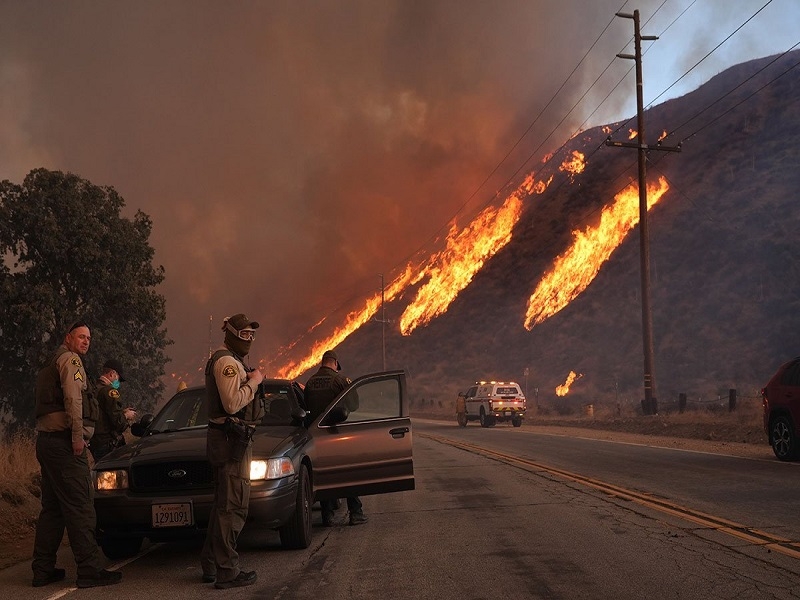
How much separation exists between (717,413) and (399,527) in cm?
2460

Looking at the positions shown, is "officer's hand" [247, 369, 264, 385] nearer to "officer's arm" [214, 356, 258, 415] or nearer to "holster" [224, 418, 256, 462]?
"officer's arm" [214, 356, 258, 415]

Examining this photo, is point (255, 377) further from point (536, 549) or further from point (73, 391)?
point (536, 549)

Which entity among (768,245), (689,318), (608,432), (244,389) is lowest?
(608,432)

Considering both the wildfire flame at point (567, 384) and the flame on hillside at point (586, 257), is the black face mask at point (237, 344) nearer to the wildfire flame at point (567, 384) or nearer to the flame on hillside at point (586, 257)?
the wildfire flame at point (567, 384)

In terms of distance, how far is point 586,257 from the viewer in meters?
94.9

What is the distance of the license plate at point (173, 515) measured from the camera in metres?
7.29

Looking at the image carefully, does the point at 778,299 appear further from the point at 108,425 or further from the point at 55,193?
the point at 108,425

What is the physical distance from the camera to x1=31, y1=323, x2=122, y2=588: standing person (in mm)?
6977

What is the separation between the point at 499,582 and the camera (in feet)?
21.0

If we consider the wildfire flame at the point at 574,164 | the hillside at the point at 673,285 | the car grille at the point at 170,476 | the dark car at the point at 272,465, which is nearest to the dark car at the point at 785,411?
the dark car at the point at 272,465

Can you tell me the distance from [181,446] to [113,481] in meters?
0.66

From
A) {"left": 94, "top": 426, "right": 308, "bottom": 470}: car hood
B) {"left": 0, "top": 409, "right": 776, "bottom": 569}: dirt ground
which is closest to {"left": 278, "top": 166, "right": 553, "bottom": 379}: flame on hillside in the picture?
{"left": 0, "top": 409, "right": 776, "bottom": 569}: dirt ground

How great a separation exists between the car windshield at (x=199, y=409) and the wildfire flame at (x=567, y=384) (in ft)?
200

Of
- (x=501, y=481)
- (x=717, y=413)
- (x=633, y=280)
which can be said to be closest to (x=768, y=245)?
(x=633, y=280)
